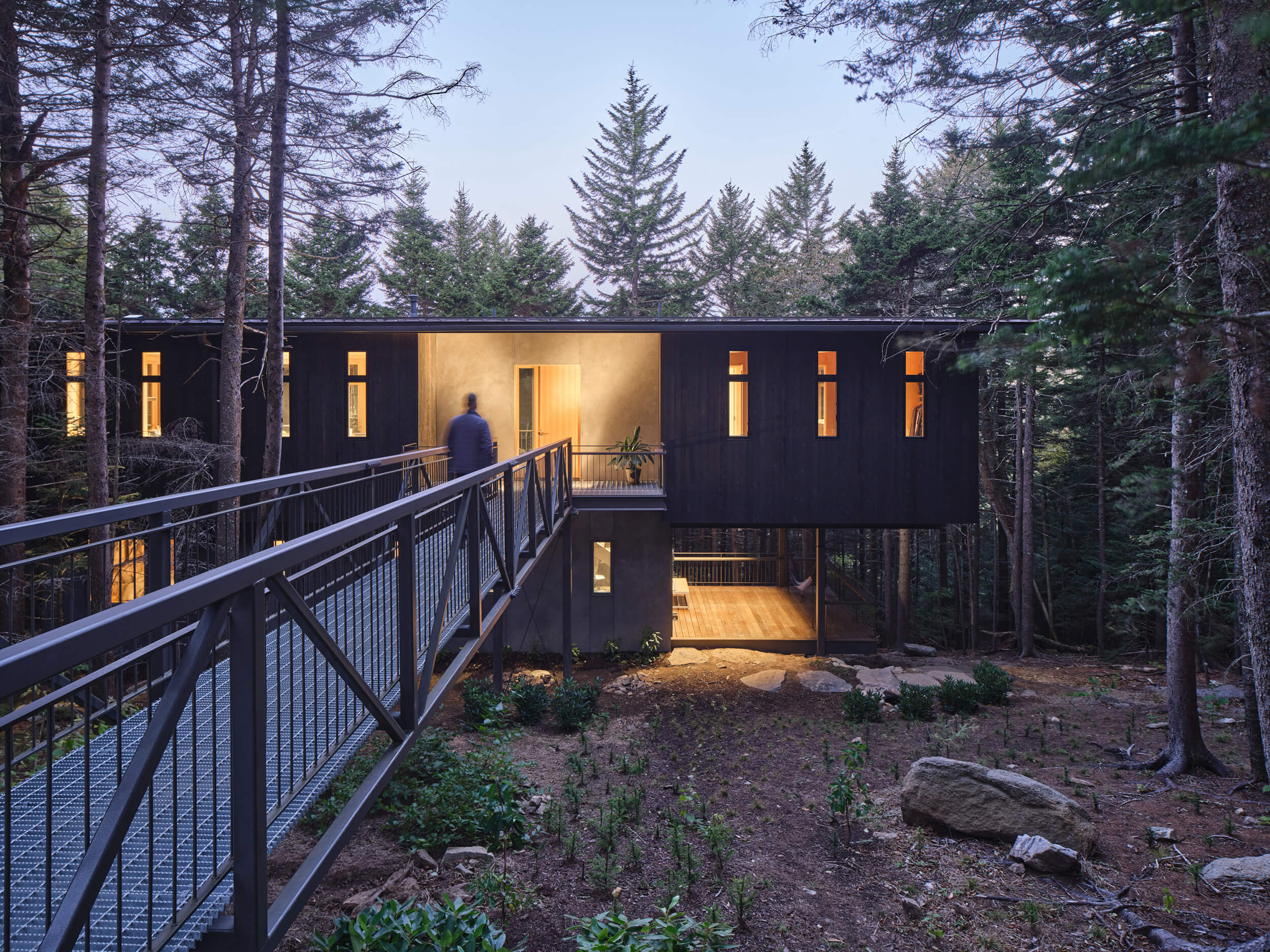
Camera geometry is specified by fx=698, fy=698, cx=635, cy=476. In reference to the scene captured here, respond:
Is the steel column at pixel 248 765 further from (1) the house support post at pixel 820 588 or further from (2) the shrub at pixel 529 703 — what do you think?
(1) the house support post at pixel 820 588

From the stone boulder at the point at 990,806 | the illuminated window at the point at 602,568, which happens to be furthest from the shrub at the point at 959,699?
the illuminated window at the point at 602,568

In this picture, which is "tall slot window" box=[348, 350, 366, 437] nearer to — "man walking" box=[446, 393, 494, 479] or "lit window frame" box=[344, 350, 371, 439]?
"lit window frame" box=[344, 350, 371, 439]

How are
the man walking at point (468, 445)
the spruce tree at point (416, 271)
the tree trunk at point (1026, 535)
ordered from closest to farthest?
1. the man walking at point (468, 445)
2. the tree trunk at point (1026, 535)
3. the spruce tree at point (416, 271)

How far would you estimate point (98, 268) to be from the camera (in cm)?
873

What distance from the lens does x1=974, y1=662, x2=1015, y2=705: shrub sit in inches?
408

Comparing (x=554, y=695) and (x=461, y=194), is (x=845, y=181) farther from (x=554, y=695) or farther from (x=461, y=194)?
(x=554, y=695)

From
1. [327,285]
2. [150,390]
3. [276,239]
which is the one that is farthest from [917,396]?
[327,285]

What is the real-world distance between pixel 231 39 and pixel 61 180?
286 centimetres

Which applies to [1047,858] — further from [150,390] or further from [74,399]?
[74,399]

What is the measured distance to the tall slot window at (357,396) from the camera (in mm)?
12812

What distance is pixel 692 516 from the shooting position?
40.7ft

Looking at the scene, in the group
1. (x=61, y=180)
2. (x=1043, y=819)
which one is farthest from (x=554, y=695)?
(x=61, y=180)

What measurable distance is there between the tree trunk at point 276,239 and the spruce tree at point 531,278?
16.7 meters

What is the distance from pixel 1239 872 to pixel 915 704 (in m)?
4.53
